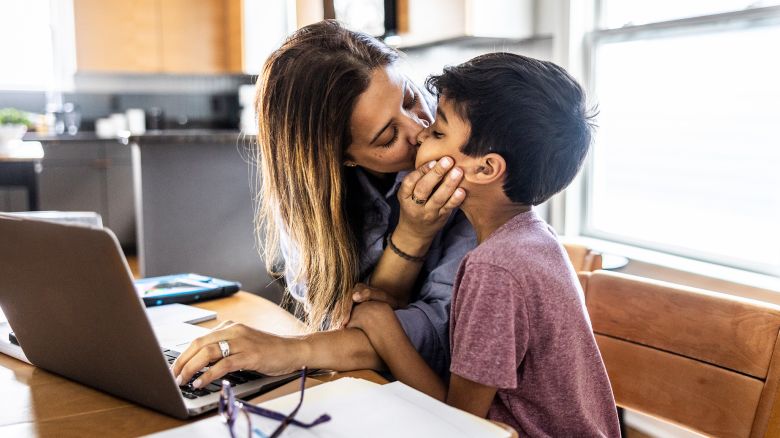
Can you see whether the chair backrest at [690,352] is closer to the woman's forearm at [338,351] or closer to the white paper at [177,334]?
the woman's forearm at [338,351]

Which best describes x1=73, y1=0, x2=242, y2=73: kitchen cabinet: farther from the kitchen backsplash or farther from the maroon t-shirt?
the maroon t-shirt

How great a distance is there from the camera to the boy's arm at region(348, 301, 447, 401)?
1.00 metres

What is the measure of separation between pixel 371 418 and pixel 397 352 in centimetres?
31

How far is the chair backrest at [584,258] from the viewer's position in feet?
4.93

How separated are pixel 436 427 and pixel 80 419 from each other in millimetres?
409

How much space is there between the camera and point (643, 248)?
2584 millimetres

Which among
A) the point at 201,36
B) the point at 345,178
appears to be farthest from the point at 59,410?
the point at 201,36

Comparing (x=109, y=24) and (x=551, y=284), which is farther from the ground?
(x=109, y=24)

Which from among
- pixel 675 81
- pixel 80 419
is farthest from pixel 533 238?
pixel 675 81

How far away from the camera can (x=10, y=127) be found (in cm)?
451

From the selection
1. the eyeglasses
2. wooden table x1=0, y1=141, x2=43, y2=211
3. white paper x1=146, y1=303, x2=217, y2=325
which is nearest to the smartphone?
white paper x1=146, y1=303, x2=217, y2=325

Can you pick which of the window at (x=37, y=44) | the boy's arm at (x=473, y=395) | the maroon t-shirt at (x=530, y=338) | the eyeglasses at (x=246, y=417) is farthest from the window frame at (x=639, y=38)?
the window at (x=37, y=44)

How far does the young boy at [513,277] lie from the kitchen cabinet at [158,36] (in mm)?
4918

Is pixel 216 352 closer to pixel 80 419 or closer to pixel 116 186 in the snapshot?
pixel 80 419
